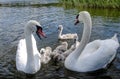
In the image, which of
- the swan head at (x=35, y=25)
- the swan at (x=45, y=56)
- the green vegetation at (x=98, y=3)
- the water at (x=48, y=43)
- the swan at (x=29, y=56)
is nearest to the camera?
the swan head at (x=35, y=25)

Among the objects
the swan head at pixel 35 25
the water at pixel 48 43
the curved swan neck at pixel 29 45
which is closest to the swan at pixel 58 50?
the water at pixel 48 43

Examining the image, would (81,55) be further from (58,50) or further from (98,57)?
(58,50)

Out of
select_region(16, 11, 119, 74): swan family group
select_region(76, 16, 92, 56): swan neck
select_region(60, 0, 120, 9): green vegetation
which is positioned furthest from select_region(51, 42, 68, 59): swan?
select_region(60, 0, 120, 9): green vegetation

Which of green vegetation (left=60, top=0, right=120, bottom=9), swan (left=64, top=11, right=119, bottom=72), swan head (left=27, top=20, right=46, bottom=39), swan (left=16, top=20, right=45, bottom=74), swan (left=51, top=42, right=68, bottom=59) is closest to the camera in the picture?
swan head (left=27, top=20, right=46, bottom=39)

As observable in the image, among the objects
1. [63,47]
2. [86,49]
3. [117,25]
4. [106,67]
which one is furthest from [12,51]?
[117,25]

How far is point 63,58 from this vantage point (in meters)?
10.8

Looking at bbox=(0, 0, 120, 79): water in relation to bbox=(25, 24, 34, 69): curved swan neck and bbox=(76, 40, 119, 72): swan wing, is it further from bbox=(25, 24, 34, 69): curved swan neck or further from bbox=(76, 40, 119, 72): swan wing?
bbox=(25, 24, 34, 69): curved swan neck

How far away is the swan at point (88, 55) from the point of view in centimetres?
953

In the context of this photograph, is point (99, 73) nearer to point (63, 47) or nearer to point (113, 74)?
point (113, 74)

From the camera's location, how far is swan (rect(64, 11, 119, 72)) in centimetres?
953

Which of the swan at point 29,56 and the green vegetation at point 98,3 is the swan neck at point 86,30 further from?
the green vegetation at point 98,3

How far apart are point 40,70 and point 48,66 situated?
503 millimetres

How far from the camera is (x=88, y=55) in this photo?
9.85 m

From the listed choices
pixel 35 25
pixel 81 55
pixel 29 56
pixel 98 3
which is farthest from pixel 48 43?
pixel 98 3
